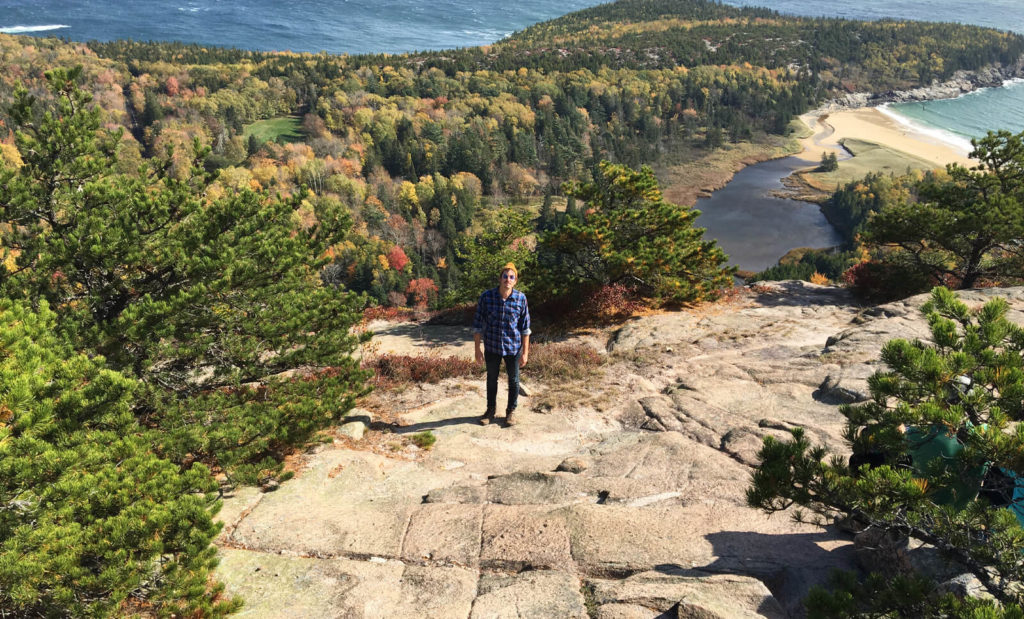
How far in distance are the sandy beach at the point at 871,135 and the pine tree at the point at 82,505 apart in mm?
155646

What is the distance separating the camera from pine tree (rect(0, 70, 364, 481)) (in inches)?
302

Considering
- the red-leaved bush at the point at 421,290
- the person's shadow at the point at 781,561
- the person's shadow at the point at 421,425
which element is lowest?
the red-leaved bush at the point at 421,290

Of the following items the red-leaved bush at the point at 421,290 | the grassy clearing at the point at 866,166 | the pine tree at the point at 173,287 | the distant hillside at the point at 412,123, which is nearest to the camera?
the pine tree at the point at 173,287

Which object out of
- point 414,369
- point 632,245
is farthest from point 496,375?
point 632,245

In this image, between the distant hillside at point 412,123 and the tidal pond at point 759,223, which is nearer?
the tidal pond at point 759,223

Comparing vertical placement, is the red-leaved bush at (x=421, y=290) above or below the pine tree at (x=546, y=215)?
below

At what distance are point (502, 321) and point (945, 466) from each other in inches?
238

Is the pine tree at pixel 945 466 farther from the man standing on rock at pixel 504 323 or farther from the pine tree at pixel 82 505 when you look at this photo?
the pine tree at pixel 82 505

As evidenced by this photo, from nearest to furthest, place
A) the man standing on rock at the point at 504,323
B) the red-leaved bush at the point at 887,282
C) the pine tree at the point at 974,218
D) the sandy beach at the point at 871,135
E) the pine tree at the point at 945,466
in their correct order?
the pine tree at the point at 945,466
the man standing on rock at the point at 504,323
the pine tree at the point at 974,218
the red-leaved bush at the point at 887,282
the sandy beach at the point at 871,135

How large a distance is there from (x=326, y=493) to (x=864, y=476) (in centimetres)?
661

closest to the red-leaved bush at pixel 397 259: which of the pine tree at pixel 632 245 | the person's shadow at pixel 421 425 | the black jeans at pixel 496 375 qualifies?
the pine tree at pixel 632 245

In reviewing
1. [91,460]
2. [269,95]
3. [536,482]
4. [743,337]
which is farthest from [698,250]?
[269,95]

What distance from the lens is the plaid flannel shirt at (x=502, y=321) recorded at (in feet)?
29.5

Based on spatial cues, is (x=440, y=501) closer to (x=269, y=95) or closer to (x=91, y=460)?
(x=91, y=460)
